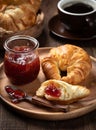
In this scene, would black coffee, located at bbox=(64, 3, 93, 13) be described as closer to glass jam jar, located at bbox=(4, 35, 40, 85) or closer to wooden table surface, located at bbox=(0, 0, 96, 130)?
glass jam jar, located at bbox=(4, 35, 40, 85)

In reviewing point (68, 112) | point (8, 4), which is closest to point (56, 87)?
point (68, 112)

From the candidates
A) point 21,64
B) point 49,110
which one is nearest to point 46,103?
point 49,110

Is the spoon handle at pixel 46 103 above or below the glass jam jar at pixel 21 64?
below

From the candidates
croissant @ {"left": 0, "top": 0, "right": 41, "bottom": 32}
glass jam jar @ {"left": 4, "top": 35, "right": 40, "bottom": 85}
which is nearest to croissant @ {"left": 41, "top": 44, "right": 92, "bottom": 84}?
glass jam jar @ {"left": 4, "top": 35, "right": 40, "bottom": 85}

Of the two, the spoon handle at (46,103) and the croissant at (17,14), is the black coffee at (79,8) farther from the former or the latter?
the spoon handle at (46,103)

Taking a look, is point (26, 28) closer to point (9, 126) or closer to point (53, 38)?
point (53, 38)

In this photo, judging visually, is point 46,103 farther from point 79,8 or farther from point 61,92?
point 79,8

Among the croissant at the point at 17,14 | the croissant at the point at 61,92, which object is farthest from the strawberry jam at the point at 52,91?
the croissant at the point at 17,14
